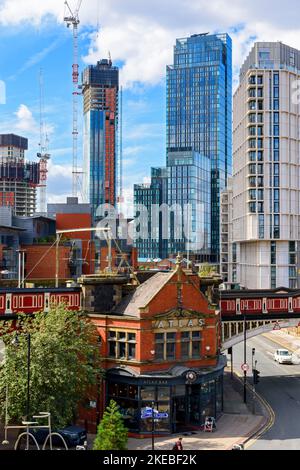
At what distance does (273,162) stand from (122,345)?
81109 millimetres

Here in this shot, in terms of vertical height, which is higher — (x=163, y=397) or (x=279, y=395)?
(x=163, y=397)

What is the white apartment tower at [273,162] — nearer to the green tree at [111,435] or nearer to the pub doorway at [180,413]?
the pub doorway at [180,413]

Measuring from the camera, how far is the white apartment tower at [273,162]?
379 ft

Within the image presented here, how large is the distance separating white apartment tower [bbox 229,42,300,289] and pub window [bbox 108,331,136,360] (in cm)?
7733

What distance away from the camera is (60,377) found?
36.7 metres

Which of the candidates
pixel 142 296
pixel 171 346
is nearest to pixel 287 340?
pixel 171 346

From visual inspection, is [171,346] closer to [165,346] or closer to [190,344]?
[165,346]

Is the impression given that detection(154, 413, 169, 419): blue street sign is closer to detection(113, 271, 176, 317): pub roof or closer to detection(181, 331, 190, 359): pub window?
detection(181, 331, 190, 359): pub window

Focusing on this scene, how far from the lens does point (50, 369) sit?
36906mm

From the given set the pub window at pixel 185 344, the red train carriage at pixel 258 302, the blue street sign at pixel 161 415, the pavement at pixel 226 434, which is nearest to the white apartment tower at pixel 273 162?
the red train carriage at pixel 258 302

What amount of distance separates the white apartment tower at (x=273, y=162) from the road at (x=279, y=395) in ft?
95.8
